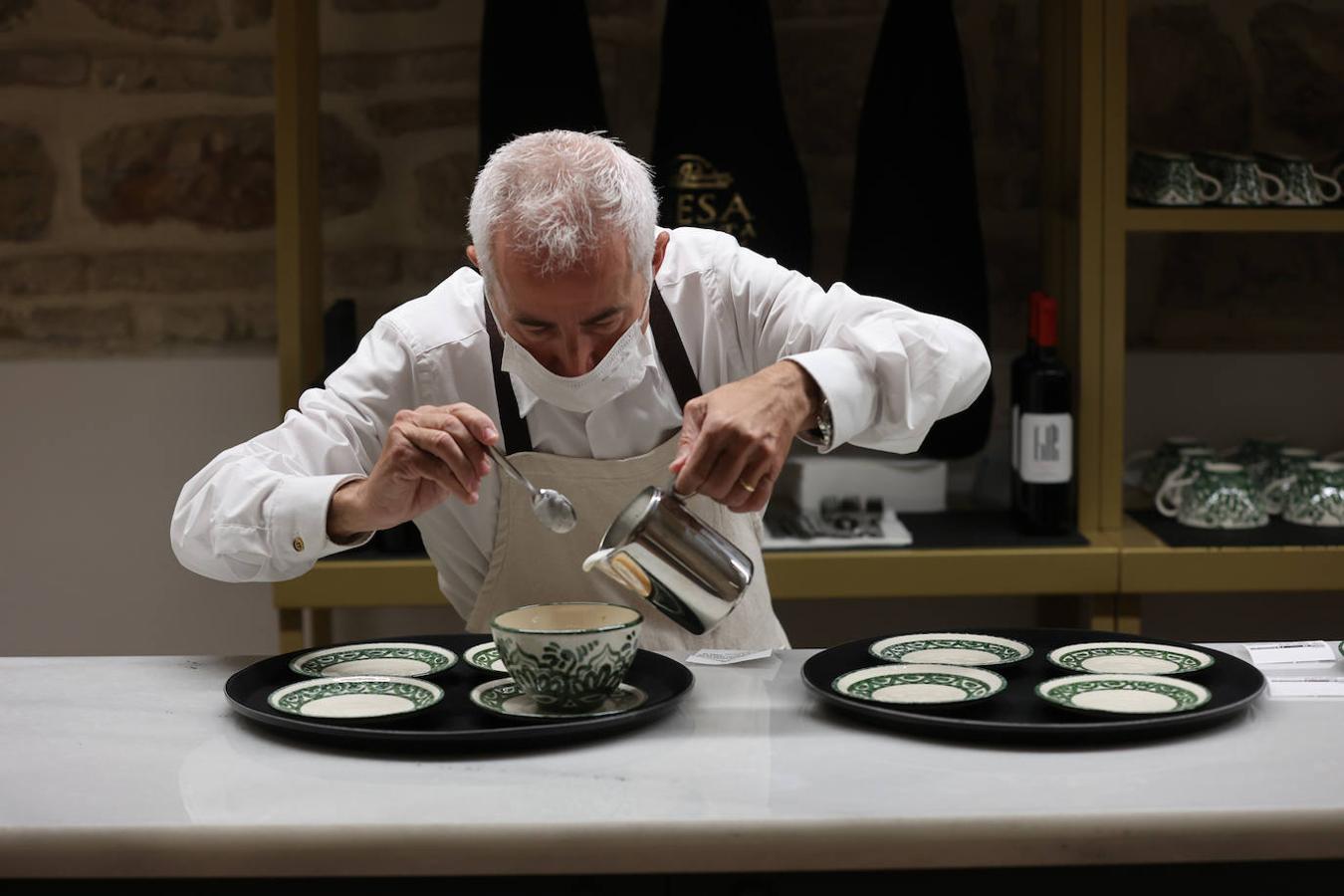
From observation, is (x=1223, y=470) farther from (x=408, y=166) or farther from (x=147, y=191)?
(x=147, y=191)

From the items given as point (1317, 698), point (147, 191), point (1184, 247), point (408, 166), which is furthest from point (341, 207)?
point (1317, 698)

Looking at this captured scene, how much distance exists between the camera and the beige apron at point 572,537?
1901mm

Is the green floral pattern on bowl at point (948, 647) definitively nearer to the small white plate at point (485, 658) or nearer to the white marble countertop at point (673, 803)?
the white marble countertop at point (673, 803)

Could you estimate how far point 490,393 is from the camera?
6.35 feet

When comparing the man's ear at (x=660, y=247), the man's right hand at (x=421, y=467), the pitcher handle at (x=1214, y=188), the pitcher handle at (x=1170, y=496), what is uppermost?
the pitcher handle at (x=1214, y=188)

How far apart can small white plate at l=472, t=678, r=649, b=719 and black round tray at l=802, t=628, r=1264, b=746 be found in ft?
0.54

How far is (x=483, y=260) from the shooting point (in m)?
1.69

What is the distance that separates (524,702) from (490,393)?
622mm

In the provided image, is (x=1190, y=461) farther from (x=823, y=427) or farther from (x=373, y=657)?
(x=373, y=657)

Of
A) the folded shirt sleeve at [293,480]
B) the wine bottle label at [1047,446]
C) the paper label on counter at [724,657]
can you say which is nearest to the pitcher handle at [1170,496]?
the wine bottle label at [1047,446]

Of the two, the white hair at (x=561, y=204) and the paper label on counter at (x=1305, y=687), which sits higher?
the white hair at (x=561, y=204)

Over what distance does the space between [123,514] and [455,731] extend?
6.62ft

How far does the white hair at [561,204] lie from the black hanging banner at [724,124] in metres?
0.89

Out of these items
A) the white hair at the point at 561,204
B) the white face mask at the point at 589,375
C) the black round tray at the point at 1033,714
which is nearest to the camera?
the black round tray at the point at 1033,714
